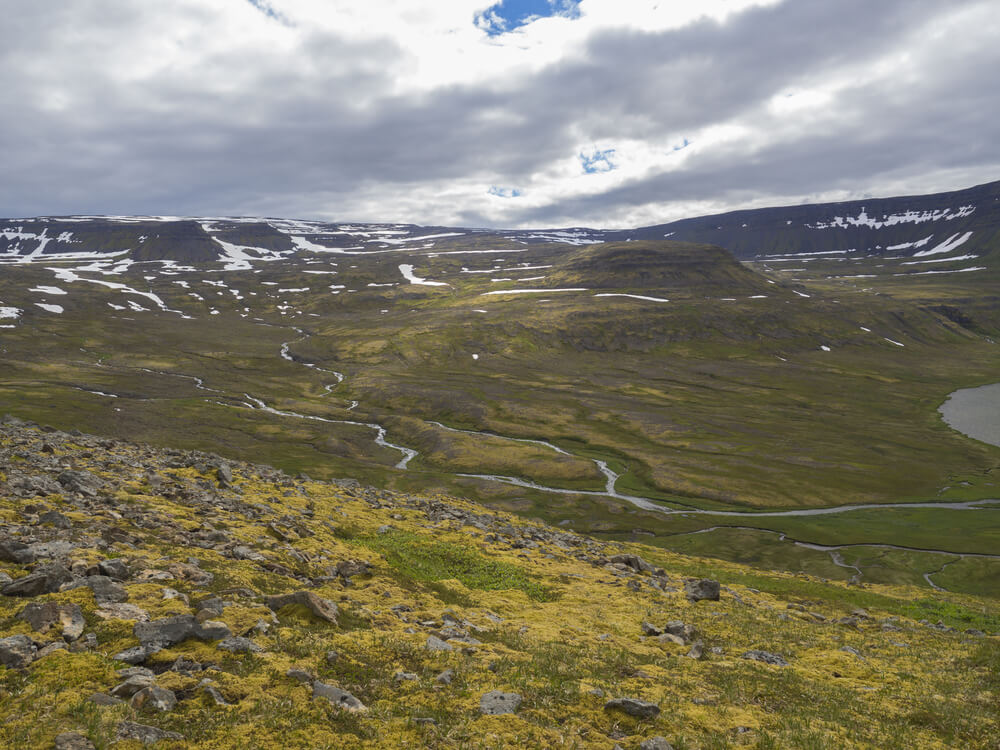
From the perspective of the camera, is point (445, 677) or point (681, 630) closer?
point (445, 677)

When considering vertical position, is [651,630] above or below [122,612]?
below

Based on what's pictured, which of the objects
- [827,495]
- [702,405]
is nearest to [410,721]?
[827,495]

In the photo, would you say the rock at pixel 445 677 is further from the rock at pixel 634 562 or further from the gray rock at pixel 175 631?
the rock at pixel 634 562

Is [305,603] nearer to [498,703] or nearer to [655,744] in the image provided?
[498,703]

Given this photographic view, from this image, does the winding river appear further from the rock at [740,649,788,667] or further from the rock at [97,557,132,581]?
the rock at [97,557,132,581]

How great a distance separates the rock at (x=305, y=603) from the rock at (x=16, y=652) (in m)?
6.76

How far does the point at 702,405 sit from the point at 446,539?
14875 cm

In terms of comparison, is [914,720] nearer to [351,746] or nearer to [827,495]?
[351,746]

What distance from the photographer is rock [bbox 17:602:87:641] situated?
13773mm

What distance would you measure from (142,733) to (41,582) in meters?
7.87

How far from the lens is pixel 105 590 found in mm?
16047

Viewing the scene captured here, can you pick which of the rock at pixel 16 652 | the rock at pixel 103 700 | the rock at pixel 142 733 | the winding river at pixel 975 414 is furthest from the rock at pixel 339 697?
the winding river at pixel 975 414

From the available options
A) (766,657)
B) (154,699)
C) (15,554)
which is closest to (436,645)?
(154,699)

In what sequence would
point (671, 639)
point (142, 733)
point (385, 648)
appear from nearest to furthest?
point (142, 733) < point (385, 648) < point (671, 639)
